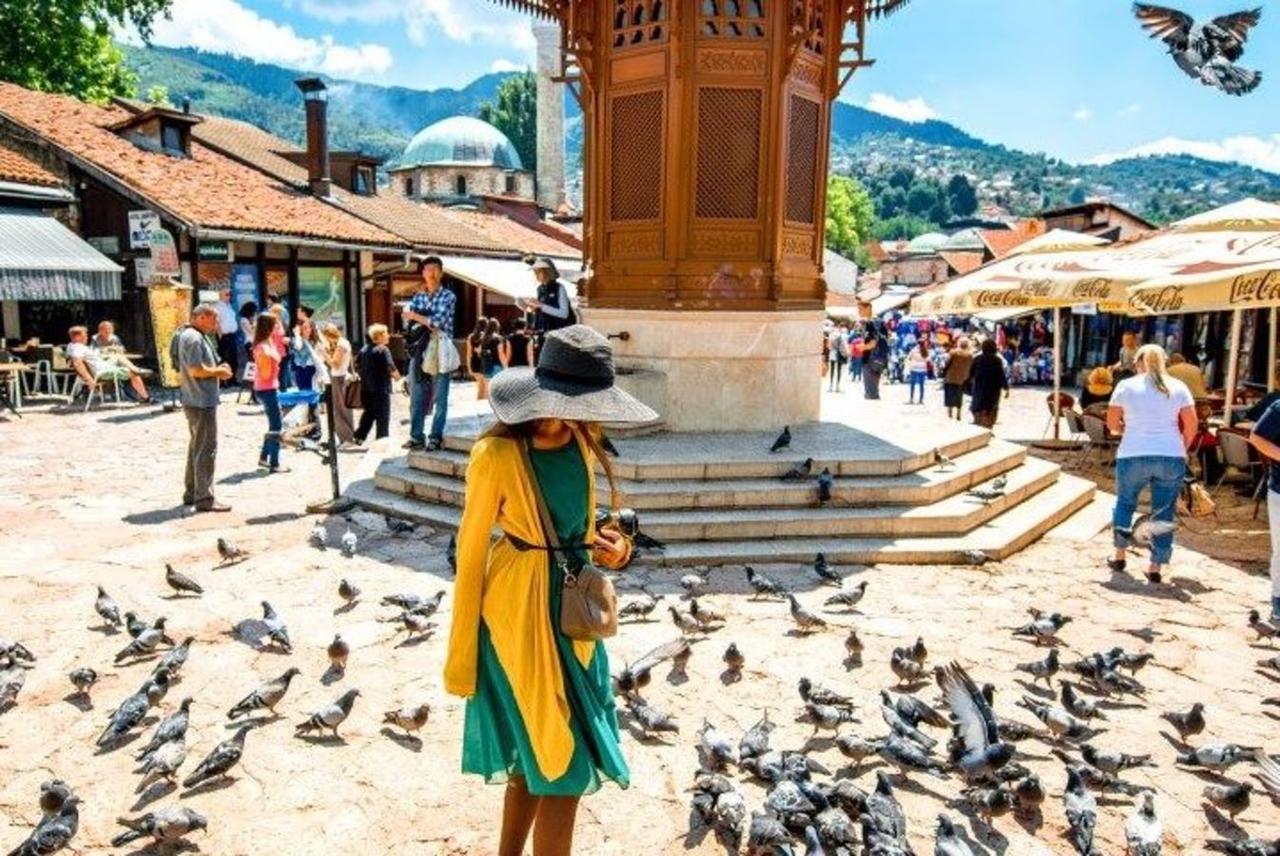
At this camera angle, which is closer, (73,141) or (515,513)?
(515,513)

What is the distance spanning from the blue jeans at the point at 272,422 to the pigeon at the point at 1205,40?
492 inches

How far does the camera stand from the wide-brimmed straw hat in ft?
8.89

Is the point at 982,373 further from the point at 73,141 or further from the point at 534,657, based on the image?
the point at 73,141

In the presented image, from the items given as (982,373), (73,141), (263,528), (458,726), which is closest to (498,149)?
(73,141)

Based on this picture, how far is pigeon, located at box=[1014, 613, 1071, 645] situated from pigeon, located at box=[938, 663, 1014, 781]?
5.76 feet

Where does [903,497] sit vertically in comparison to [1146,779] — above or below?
above

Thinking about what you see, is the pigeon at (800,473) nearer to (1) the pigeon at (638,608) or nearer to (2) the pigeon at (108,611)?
(1) the pigeon at (638,608)

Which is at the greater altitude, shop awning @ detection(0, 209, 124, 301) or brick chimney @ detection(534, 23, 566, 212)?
brick chimney @ detection(534, 23, 566, 212)

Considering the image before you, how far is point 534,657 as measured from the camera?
2723 millimetres

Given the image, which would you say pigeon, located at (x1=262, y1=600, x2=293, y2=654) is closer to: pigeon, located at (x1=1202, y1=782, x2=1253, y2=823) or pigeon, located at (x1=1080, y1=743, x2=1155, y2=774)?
pigeon, located at (x1=1080, y1=743, x2=1155, y2=774)

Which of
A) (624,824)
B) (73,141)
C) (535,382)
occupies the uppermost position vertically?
(73,141)

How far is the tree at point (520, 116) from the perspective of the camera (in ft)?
230

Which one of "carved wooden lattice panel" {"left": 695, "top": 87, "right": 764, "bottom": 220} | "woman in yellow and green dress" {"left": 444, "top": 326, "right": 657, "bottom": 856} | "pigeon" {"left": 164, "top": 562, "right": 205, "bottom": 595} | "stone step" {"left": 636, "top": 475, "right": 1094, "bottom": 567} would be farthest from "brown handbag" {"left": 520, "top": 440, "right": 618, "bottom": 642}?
"carved wooden lattice panel" {"left": 695, "top": 87, "right": 764, "bottom": 220}

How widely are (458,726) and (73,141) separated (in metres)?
20.2
